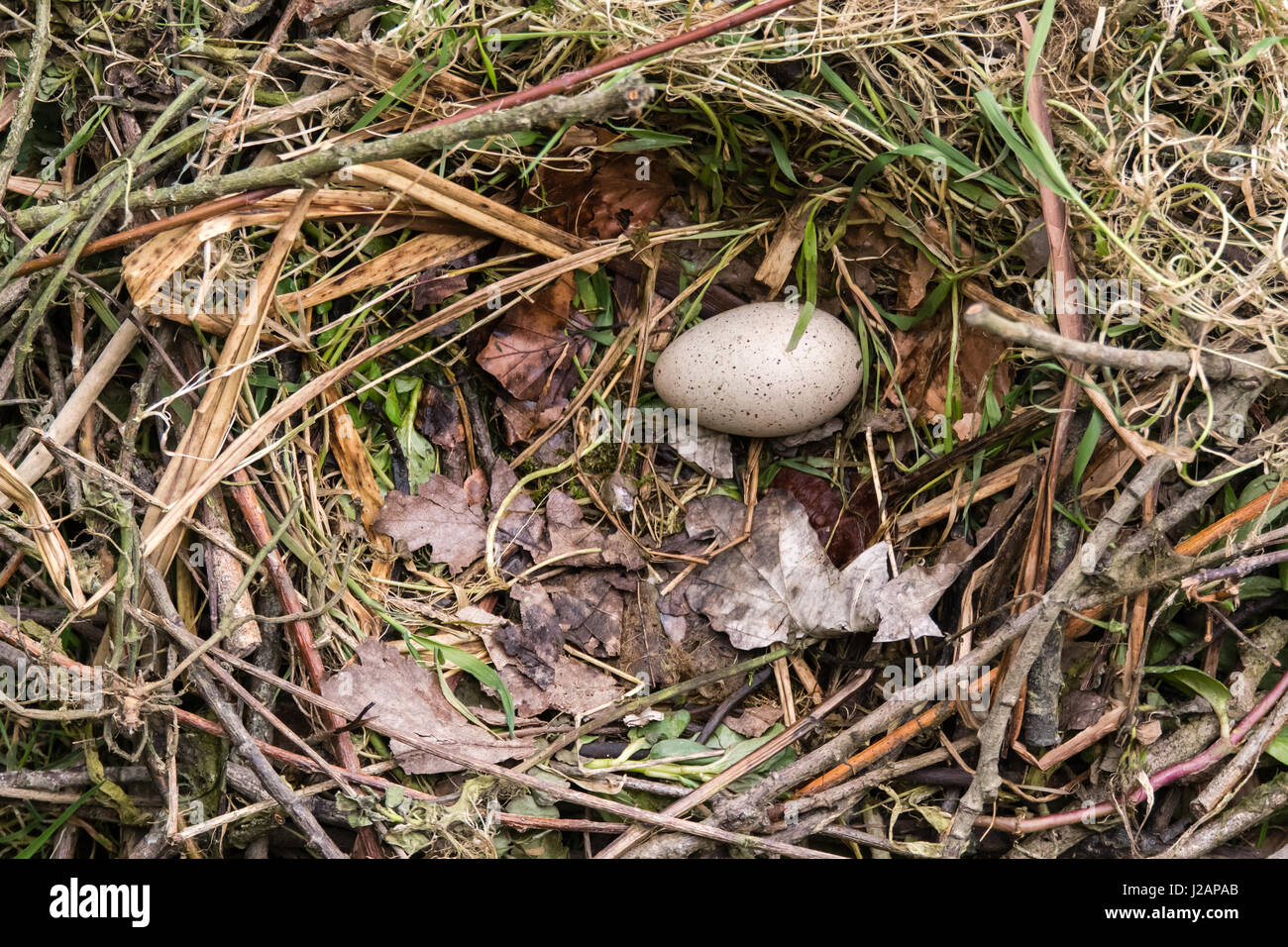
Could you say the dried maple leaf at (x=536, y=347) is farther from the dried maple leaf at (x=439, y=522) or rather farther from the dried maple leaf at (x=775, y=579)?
the dried maple leaf at (x=775, y=579)

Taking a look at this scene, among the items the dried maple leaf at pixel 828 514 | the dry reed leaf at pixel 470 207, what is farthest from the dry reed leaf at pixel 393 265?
the dried maple leaf at pixel 828 514

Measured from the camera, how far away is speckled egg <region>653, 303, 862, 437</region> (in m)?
1.93

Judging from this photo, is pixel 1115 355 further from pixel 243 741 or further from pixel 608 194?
pixel 243 741

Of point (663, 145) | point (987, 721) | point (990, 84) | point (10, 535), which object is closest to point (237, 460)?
point (10, 535)

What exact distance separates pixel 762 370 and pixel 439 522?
76 centimetres

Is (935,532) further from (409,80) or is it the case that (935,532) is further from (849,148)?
(409,80)

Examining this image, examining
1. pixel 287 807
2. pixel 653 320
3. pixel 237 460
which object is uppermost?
pixel 653 320

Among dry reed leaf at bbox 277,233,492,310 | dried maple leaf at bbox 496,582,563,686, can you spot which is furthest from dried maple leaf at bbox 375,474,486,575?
dry reed leaf at bbox 277,233,492,310

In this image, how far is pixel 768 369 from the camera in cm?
193

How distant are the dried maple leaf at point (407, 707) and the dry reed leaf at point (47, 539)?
18.9 inches

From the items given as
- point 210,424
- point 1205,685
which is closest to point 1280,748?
point 1205,685

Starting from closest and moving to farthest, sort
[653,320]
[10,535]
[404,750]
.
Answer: [10,535] < [404,750] < [653,320]

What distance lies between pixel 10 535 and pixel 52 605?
27 centimetres

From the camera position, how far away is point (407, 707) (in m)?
1.84
